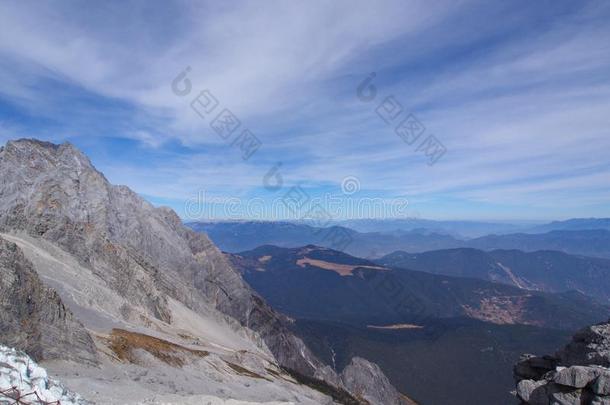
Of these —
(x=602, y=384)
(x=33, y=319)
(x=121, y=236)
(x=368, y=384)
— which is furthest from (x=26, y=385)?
(x=368, y=384)

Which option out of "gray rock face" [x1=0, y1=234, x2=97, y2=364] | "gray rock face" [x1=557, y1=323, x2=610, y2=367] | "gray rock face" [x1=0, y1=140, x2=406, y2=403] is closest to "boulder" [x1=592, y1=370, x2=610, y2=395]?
"gray rock face" [x1=557, y1=323, x2=610, y2=367]

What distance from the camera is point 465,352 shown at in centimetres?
19188

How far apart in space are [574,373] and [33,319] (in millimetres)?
35001

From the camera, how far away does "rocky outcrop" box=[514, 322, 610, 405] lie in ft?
82.0

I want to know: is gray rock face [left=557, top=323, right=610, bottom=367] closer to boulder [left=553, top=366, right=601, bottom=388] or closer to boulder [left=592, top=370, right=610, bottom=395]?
boulder [left=553, top=366, right=601, bottom=388]

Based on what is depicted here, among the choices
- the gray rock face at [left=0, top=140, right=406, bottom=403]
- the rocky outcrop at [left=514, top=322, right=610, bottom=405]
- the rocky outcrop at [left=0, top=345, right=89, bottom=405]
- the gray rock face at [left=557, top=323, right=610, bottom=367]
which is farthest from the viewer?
Result: the gray rock face at [left=0, top=140, right=406, bottom=403]

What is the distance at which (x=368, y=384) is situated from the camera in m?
118

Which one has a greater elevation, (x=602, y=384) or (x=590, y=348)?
(x=590, y=348)

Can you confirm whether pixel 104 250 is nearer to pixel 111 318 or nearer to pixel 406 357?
pixel 111 318

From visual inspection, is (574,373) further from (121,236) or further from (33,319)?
(121,236)

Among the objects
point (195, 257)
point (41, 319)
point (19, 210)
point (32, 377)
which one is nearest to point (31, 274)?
point (41, 319)

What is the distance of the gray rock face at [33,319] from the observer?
2395 centimetres

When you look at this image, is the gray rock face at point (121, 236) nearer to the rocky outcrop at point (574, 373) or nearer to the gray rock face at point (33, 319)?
the gray rock face at point (33, 319)

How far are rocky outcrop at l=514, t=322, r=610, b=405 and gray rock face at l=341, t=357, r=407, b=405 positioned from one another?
87.2 metres
